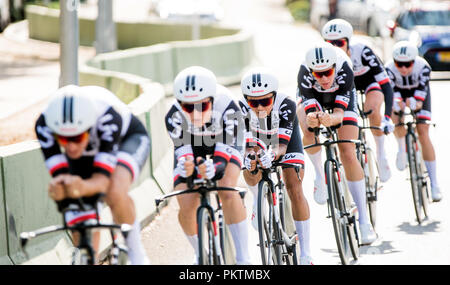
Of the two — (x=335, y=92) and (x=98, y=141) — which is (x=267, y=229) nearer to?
(x=335, y=92)

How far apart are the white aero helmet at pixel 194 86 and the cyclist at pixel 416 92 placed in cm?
467

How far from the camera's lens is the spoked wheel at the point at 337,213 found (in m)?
8.24

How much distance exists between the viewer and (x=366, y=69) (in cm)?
1077

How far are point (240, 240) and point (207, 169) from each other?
74 cm

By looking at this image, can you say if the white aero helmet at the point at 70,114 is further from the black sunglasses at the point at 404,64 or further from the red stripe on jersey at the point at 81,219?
the black sunglasses at the point at 404,64

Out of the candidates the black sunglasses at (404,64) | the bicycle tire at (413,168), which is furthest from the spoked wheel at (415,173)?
the black sunglasses at (404,64)

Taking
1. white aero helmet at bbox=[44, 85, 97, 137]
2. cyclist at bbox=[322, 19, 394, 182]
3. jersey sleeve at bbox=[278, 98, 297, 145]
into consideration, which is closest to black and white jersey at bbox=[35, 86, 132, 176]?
white aero helmet at bbox=[44, 85, 97, 137]

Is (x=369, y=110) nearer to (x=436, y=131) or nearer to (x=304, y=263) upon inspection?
(x=304, y=263)

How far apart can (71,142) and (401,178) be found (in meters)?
7.90

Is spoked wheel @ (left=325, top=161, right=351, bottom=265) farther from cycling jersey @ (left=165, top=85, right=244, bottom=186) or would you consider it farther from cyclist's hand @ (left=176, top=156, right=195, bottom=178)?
cyclist's hand @ (left=176, top=156, right=195, bottom=178)

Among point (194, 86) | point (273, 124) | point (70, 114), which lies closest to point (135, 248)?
point (70, 114)

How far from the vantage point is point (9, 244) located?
7.32 m

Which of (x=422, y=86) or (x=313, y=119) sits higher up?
(x=313, y=119)

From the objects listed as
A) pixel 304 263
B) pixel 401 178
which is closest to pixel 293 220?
pixel 304 263
